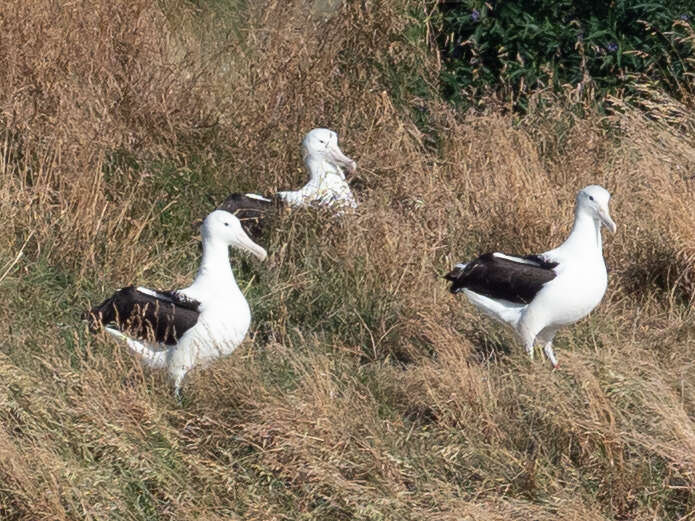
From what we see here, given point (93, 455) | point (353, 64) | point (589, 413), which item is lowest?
point (93, 455)

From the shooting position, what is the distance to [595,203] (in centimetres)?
533

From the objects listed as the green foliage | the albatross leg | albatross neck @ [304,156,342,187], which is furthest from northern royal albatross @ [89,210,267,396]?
the green foliage

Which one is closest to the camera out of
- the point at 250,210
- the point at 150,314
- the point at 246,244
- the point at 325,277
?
the point at 150,314

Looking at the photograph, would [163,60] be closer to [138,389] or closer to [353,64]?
[353,64]

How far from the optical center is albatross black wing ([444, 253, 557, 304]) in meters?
5.26

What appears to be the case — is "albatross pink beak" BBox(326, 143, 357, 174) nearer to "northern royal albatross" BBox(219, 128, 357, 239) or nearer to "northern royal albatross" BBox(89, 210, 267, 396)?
"northern royal albatross" BBox(219, 128, 357, 239)

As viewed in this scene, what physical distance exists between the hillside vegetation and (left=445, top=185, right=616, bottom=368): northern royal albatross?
5.3 inches

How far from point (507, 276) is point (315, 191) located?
143cm

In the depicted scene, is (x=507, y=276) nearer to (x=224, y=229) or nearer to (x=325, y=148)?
(x=224, y=229)

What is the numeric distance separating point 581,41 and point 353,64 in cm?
123

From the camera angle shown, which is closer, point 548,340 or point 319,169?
point 548,340

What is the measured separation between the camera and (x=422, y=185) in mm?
6582

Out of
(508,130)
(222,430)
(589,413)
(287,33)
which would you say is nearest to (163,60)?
(287,33)

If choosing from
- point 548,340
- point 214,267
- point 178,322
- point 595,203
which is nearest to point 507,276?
point 548,340
